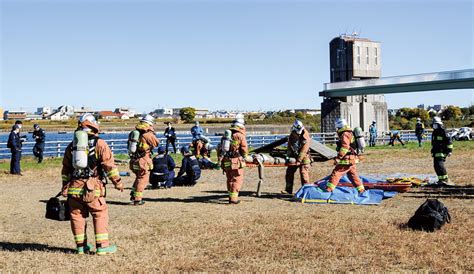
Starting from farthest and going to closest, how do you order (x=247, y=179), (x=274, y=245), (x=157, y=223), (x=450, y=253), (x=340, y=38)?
(x=340, y=38)
(x=247, y=179)
(x=157, y=223)
(x=274, y=245)
(x=450, y=253)

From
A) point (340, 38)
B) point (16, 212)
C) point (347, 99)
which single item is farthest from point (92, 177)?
point (340, 38)

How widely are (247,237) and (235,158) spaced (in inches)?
139

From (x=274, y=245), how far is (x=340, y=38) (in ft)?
Result: 199

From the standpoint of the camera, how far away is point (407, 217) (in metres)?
10.0

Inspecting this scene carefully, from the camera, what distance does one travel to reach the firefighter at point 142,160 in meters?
12.2

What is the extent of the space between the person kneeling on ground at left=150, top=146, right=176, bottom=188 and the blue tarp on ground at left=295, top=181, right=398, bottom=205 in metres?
4.35

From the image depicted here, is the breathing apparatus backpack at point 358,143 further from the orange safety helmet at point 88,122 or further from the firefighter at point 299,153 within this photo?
the orange safety helmet at point 88,122

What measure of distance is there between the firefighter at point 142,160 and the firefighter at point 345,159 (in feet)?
14.0

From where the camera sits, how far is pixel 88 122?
7.74 meters

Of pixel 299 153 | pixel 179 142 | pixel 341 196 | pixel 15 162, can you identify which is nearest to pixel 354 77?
pixel 179 142

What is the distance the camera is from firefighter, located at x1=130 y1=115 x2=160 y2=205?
12188 millimetres

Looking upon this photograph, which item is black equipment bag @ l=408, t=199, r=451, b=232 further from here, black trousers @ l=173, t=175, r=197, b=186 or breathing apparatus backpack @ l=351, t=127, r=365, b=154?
black trousers @ l=173, t=175, r=197, b=186

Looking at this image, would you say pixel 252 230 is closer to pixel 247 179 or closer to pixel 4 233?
pixel 4 233

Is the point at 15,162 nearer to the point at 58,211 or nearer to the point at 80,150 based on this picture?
the point at 58,211
